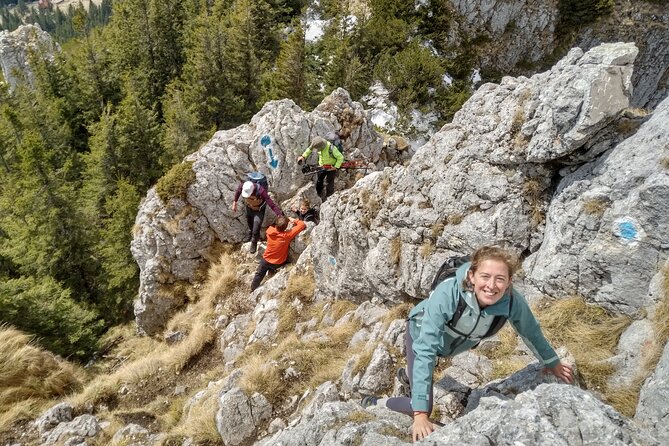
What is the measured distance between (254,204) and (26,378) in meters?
8.07

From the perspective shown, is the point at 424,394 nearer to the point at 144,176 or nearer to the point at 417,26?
the point at 144,176

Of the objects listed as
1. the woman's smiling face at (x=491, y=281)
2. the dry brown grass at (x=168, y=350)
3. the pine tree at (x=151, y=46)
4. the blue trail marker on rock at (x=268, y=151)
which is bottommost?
the dry brown grass at (x=168, y=350)

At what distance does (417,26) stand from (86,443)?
36310mm

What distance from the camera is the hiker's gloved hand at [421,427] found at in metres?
3.95

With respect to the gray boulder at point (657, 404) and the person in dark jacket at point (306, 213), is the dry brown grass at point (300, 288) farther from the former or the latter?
the gray boulder at point (657, 404)

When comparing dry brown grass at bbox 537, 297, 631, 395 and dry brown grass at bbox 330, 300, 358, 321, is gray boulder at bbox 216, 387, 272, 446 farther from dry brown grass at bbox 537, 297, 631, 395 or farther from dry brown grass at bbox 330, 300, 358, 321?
dry brown grass at bbox 537, 297, 631, 395

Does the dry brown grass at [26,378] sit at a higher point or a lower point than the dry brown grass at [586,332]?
lower

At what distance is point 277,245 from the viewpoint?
13.7 m

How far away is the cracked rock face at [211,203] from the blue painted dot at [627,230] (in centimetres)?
1146

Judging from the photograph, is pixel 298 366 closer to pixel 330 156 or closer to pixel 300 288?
pixel 300 288

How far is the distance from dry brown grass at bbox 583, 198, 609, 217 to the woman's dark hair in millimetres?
9074

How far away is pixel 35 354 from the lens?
35.9 ft

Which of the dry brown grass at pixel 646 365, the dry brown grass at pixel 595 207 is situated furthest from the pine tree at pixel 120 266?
the dry brown grass at pixel 646 365

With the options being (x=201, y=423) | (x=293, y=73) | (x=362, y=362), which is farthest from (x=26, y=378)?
(x=293, y=73)
